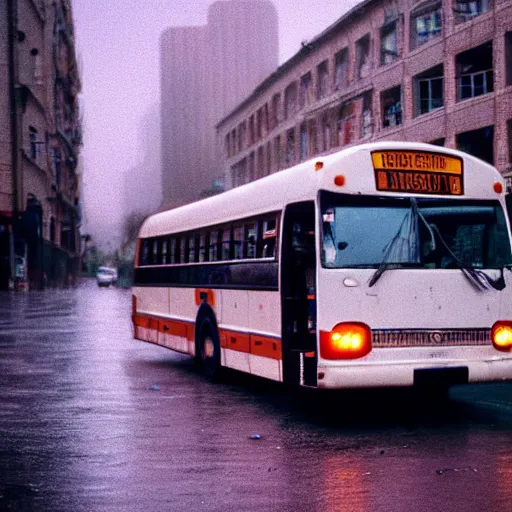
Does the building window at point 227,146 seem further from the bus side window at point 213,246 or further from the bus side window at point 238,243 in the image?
the bus side window at point 238,243

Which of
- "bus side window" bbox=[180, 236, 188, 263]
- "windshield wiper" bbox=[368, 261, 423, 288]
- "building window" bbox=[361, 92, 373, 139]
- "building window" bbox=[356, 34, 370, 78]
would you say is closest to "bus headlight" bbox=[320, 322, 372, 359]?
"windshield wiper" bbox=[368, 261, 423, 288]

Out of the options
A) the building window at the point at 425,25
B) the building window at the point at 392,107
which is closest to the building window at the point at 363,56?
the building window at the point at 392,107

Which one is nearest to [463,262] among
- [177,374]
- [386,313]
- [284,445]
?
[386,313]

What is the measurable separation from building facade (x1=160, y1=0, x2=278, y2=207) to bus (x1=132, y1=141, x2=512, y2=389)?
145 metres

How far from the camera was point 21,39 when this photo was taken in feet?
213

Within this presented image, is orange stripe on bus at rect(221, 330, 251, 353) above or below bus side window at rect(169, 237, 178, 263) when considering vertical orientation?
below

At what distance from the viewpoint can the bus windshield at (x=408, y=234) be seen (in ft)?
30.7

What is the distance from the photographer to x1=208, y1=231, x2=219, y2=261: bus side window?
13.1m

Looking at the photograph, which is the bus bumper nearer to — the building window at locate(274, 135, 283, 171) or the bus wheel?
the bus wheel

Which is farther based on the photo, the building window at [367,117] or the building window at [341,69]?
the building window at [341,69]

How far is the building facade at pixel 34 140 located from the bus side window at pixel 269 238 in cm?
5265

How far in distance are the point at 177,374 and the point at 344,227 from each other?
19.8ft

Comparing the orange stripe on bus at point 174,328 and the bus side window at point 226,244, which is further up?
the bus side window at point 226,244

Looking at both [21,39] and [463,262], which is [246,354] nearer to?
[463,262]
